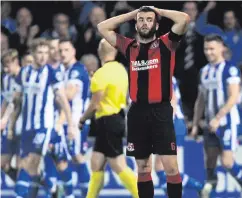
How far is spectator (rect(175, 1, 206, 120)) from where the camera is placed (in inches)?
484

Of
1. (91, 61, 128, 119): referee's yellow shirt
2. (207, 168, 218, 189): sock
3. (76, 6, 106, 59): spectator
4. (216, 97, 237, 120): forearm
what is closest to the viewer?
(91, 61, 128, 119): referee's yellow shirt

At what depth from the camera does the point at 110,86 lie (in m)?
9.05

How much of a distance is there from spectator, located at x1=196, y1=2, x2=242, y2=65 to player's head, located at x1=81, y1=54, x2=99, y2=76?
146 centimetres

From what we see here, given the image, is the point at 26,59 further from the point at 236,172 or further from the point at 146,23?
the point at 146,23

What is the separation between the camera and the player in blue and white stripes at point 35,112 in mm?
9945

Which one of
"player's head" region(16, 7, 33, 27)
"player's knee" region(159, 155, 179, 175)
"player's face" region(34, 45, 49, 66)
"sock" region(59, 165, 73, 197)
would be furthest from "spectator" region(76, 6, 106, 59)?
"player's knee" region(159, 155, 179, 175)

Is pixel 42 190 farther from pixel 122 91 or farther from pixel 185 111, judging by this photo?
pixel 122 91

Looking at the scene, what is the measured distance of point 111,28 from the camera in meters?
7.86

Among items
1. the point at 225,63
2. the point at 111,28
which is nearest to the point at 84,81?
the point at 225,63

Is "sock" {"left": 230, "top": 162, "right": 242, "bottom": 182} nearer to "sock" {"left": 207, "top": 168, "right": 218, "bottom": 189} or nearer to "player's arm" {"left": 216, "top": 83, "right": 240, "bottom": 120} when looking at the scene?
"sock" {"left": 207, "top": 168, "right": 218, "bottom": 189}

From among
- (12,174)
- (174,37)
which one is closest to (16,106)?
(12,174)

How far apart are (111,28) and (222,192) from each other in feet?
15.2

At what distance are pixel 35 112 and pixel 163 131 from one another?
9.57 ft

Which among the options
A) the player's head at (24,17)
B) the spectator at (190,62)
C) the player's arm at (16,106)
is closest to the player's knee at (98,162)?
the player's arm at (16,106)
